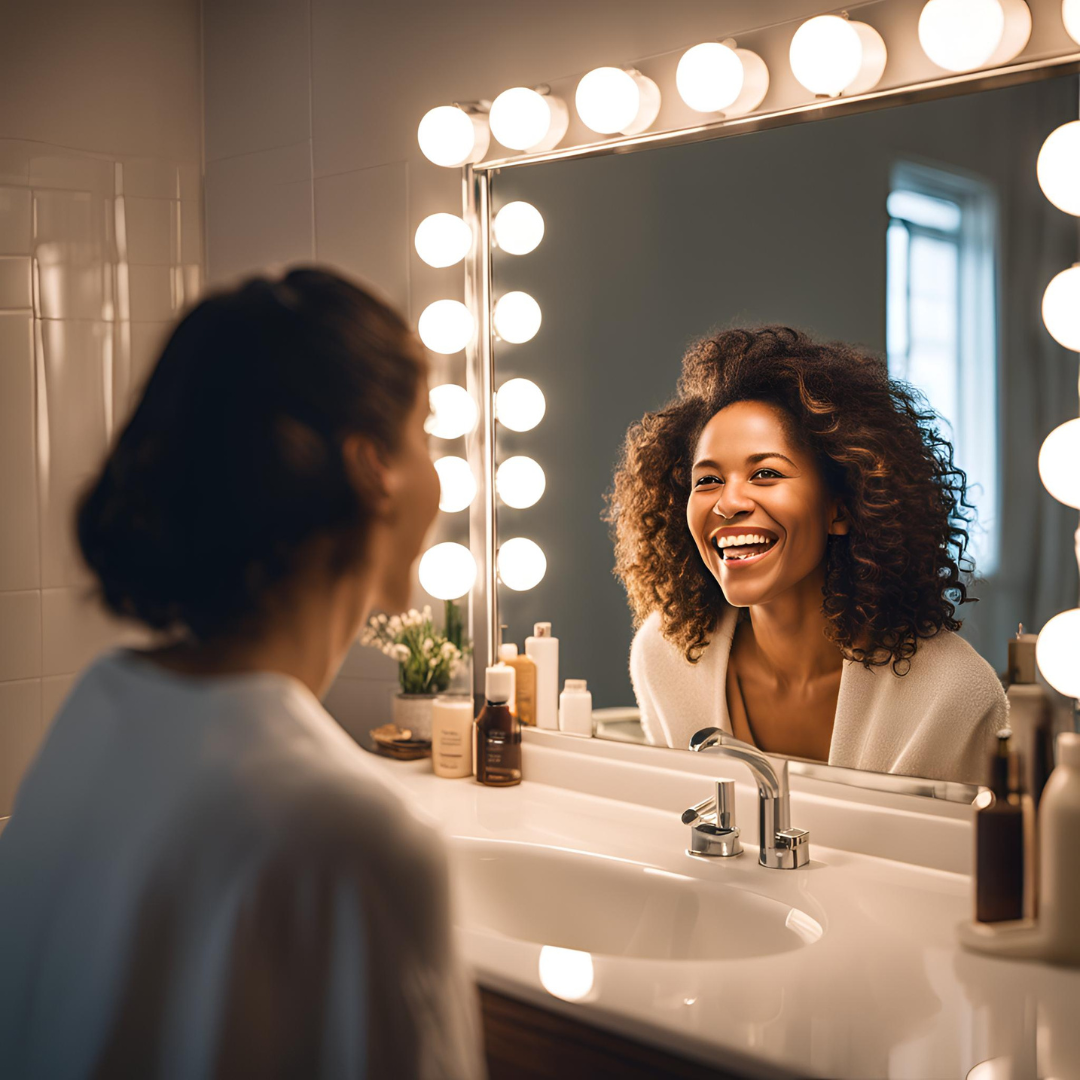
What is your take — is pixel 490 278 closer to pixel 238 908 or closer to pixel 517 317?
pixel 517 317

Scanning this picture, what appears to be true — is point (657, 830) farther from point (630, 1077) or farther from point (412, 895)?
point (412, 895)

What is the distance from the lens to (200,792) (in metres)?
0.50

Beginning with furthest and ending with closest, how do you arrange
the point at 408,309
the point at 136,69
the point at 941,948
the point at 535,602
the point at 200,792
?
the point at 136,69, the point at 408,309, the point at 535,602, the point at 941,948, the point at 200,792

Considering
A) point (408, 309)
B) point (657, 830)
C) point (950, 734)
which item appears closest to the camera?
point (950, 734)

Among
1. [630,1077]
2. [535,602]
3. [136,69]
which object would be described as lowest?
[630,1077]

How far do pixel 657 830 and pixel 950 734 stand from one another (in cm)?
37

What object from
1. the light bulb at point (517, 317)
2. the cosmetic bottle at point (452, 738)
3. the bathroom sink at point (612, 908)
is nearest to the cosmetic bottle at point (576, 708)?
the cosmetic bottle at point (452, 738)

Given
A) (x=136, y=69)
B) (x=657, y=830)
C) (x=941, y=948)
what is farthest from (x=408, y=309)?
(x=941, y=948)

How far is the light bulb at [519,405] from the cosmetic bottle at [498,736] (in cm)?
36

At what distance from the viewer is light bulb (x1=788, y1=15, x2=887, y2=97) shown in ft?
3.86

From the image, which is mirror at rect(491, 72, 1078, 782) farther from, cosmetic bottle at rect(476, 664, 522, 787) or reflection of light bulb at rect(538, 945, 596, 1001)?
reflection of light bulb at rect(538, 945, 596, 1001)

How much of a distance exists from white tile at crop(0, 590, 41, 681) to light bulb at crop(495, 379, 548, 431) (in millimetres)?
823

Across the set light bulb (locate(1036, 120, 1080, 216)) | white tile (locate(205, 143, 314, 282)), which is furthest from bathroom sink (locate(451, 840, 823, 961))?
white tile (locate(205, 143, 314, 282))

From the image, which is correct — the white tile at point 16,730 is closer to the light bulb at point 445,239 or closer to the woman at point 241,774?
the light bulb at point 445,239
